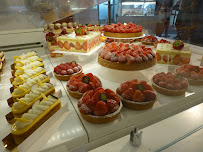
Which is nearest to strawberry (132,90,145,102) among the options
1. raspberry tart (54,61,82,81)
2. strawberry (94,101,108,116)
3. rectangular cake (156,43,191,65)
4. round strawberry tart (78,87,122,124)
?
round strawberry tart (78,87,122,124)

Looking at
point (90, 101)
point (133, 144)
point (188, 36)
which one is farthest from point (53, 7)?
point (188, 36)

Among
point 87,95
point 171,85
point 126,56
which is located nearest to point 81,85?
point 87,95

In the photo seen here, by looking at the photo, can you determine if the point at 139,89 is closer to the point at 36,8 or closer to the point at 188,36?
the point at 36,8

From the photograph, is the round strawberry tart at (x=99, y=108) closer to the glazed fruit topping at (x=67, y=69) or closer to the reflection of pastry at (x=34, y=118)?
the reflection of pastry at (x=34, y=118)

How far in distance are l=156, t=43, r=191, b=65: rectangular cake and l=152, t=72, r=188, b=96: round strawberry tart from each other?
2.69 feet

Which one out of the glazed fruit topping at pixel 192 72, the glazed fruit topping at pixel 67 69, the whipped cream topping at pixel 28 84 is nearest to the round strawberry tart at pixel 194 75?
the glazed fruit topping at pixel 192 72

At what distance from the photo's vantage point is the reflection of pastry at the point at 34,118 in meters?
1.24

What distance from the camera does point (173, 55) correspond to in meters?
2.69

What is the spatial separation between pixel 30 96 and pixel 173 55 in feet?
7.55

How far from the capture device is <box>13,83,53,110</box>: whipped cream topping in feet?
4.83

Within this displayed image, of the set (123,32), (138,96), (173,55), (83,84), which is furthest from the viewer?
(123,32)

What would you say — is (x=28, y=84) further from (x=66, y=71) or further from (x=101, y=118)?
(x=101, y=118)

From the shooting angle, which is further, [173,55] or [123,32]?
[123,32]

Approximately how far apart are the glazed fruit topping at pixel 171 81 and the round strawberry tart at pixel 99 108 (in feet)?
2.37
